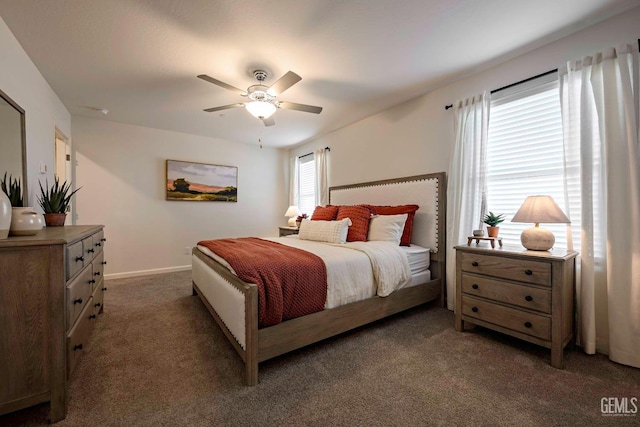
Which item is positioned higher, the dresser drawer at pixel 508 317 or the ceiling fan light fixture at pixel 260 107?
the ceiling fan light fixture at pixel 260 107

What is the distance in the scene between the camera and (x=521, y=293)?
1943 mm

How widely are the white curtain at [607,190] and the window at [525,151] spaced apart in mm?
130

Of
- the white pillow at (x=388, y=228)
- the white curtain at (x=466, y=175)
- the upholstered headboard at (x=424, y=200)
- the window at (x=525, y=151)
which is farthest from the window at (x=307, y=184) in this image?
the window at (x=525, y=151)

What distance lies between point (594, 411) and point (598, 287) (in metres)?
0.98

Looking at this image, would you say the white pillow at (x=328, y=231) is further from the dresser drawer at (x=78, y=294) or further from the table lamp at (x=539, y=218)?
the dresser drawer at (x=78, y=294)

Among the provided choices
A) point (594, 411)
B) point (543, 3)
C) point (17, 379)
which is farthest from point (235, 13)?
point (594, 411)

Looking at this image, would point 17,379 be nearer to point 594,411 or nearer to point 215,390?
point 215,390

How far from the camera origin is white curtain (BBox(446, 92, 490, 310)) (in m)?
2.57

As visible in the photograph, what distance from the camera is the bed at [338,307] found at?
1.63 metres

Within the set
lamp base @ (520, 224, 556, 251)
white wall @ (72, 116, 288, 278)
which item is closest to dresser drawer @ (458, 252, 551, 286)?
lamp base @ (520, 224, 556, 251)

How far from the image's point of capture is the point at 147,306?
2889 mm

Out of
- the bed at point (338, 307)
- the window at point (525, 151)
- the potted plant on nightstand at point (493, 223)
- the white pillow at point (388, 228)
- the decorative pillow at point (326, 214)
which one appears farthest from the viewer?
the decorative pillow at point (326, 214)

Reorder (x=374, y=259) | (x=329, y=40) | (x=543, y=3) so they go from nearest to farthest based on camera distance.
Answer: (x=543, y=3) → (x=329, y=40) → (x=374, y=259)

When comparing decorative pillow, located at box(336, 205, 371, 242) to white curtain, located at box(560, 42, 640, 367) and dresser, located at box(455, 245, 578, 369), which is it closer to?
dresser, located at box(455, 245, 578, 369)
